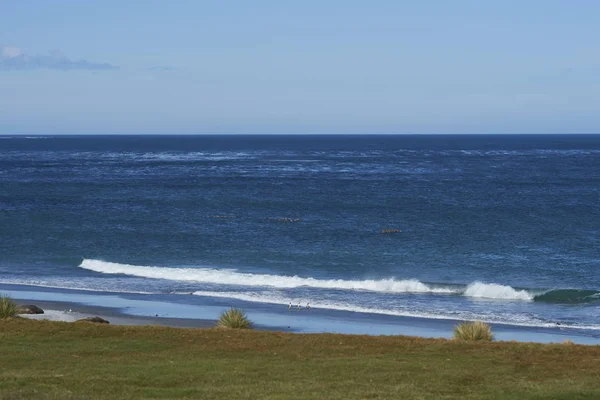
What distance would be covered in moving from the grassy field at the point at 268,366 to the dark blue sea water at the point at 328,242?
1143 centimetres

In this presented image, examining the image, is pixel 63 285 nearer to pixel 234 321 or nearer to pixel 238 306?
pixel 238 306

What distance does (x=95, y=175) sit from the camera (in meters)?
105

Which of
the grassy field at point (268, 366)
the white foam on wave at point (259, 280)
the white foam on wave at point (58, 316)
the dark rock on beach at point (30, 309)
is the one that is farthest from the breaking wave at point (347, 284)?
the grassy field at point (268, 366)

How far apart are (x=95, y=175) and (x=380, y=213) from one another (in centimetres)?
4981

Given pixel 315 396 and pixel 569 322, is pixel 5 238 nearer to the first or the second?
pixel 569 322

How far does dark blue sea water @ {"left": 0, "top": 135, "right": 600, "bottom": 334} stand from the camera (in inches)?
1464

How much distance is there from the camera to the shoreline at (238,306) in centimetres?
2844

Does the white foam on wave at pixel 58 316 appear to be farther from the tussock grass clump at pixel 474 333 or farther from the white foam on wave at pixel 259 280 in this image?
the tussock grass clump at pixel 474 333

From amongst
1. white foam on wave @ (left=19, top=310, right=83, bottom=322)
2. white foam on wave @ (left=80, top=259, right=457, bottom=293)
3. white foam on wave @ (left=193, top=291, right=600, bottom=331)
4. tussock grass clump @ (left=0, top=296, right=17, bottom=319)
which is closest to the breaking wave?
white foam on wave @ (left=80, top=259, right=457, bottom=293)

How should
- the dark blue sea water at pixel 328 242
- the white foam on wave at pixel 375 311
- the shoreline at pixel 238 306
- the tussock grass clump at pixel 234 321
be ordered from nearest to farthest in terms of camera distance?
the tussock grass clump at pixel 234 321 → the shoreline at pixel 238 306 → the white foam on wave at pixel 375 311 → the dark blue sea water at pixel 328 242

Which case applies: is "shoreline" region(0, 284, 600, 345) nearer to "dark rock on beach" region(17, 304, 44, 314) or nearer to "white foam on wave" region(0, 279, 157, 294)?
"dark rock on beach" region(17, 304, 44, 314)

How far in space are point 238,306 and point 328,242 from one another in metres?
18.8

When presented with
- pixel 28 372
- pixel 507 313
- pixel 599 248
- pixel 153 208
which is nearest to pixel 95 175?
pixel 153 208

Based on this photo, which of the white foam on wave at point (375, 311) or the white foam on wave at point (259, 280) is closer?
the white foam on wave at point (375, 311)
